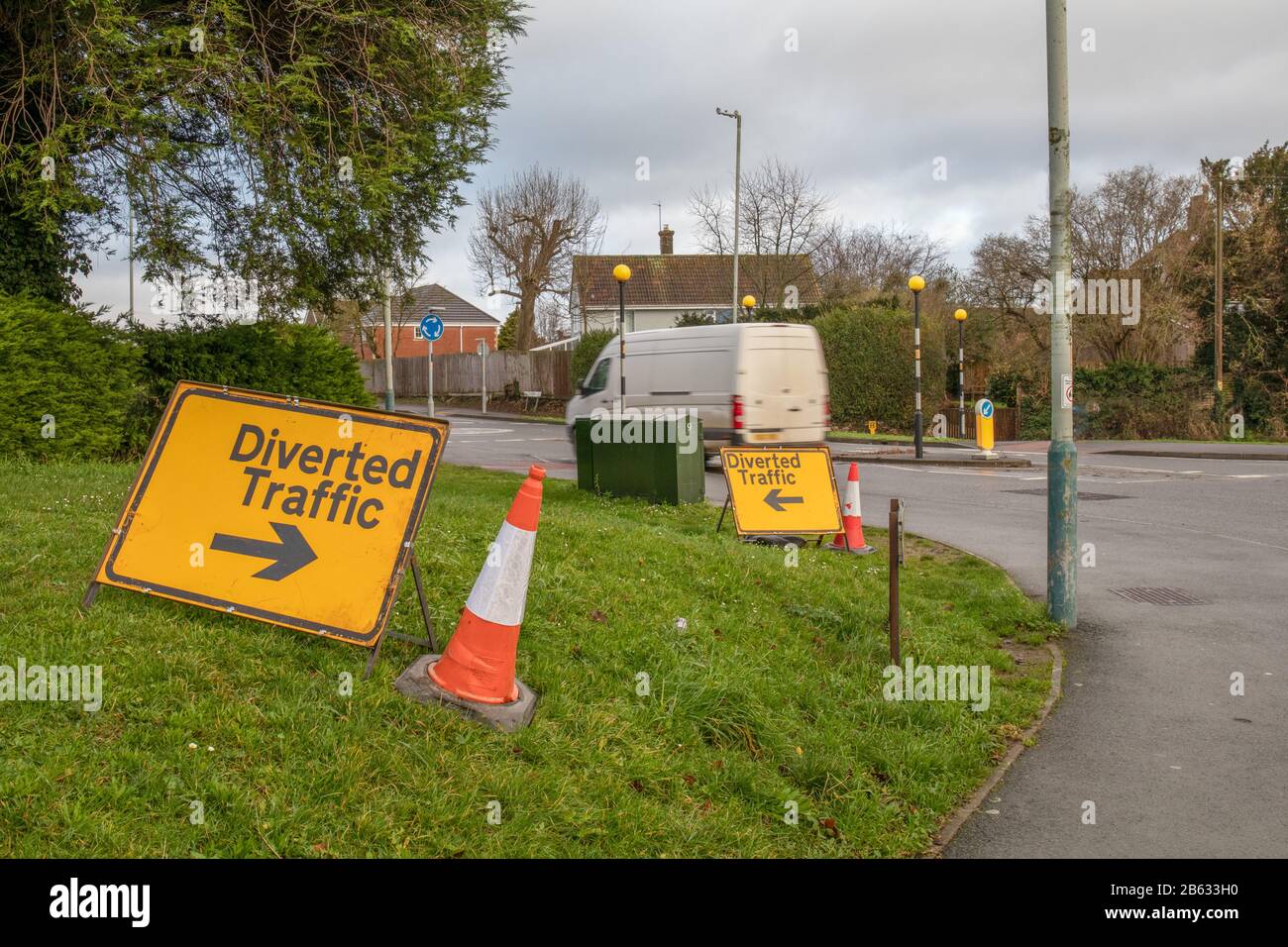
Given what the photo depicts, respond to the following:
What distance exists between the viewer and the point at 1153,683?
6688mm

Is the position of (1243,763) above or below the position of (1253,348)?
below

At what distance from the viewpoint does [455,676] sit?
4.70 meters

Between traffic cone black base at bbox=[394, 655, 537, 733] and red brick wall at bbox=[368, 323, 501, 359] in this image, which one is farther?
red brick wall at bbox=[368, 323, 501, 359]

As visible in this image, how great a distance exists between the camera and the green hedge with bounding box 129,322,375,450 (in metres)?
14.6

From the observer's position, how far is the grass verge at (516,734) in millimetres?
3609

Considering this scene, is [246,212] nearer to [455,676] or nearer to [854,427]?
[455,676]

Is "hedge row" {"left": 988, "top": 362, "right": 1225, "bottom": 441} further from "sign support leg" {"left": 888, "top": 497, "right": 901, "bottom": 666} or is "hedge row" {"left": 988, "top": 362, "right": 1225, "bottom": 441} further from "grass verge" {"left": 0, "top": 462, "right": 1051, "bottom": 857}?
"sign support leg" {"left": 888, "top": 497, "right": 901, "bottom": 666}

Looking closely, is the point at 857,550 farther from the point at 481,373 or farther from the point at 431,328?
the point at 481,373

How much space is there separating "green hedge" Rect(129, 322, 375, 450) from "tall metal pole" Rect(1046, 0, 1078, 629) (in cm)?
998

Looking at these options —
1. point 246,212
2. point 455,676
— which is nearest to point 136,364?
point 246,212

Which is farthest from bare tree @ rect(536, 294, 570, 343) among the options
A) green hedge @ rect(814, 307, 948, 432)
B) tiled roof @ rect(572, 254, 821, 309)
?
green hedge @ rect(814, 307, 948, 432)

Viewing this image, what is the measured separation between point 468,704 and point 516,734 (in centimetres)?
24

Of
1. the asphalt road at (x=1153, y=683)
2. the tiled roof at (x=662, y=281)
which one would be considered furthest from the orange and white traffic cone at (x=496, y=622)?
the tiled roof at (x=662, y=281)
